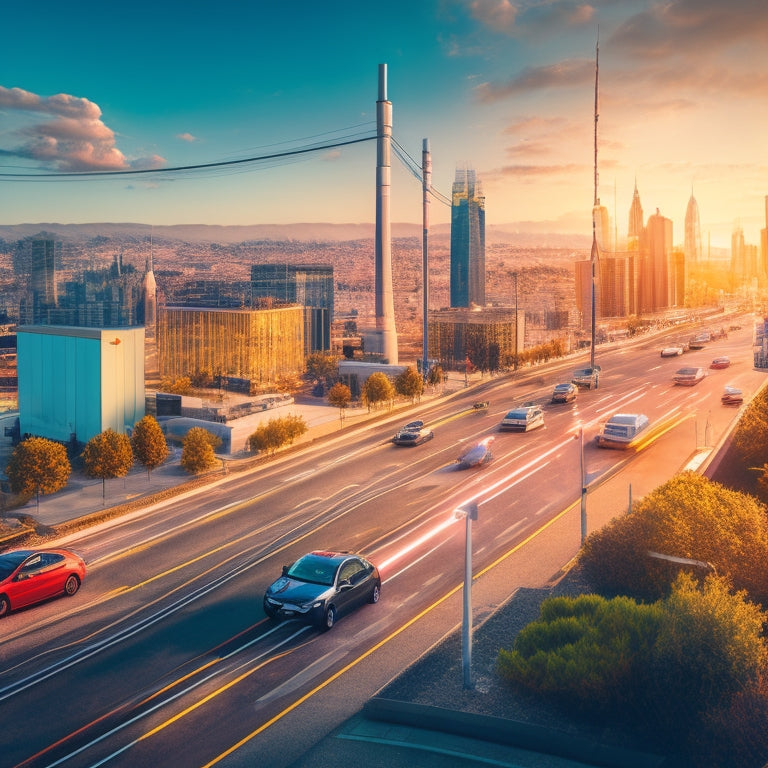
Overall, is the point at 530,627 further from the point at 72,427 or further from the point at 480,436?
the point at 72,427

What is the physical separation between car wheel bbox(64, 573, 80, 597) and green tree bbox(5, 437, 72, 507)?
13.9 metres

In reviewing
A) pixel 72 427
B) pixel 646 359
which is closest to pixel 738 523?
pixel 72 427

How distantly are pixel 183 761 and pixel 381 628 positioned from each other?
23.2 ft

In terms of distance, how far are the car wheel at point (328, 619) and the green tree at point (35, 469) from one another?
21.0 metres

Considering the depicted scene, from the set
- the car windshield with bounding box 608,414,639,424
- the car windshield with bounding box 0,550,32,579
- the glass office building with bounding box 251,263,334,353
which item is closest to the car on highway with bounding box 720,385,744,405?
the car windshield with bounding box 608,414,639,424

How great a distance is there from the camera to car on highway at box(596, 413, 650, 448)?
39812 millimetres

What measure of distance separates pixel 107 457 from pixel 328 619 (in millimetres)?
21597

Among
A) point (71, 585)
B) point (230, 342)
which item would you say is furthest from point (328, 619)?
point (230, 342)

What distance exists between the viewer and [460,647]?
1716 cm

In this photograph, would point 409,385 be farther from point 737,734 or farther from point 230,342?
point 737,734

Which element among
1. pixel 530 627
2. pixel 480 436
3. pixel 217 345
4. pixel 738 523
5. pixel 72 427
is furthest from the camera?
pixel 217 345

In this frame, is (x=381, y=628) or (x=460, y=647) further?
(x=381, y=628)

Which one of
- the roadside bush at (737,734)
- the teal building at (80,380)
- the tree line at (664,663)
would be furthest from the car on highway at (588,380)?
the roadside bush at (737,734)

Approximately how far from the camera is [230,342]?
91.2 meters
